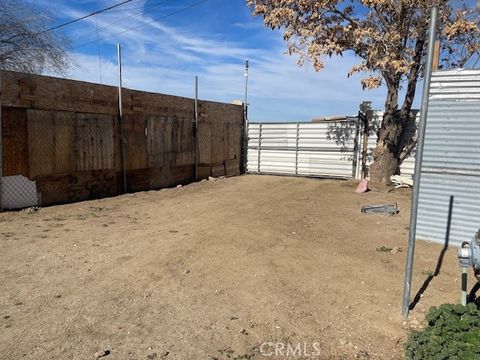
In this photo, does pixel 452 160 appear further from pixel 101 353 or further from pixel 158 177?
pixel 158 177

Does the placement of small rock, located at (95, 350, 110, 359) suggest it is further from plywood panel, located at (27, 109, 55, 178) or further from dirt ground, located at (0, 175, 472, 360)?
plywood panel, located at (27, 109, 55, 178)

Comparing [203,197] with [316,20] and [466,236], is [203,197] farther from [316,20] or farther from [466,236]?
[466,236]

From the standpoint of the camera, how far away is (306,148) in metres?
15.8

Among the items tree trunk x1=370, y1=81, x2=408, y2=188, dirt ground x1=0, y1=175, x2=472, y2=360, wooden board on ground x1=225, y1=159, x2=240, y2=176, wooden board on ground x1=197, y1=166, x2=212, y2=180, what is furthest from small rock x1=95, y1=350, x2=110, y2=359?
Answer: wooden board on ground x1=225, y1=159, x2=240, y2=176

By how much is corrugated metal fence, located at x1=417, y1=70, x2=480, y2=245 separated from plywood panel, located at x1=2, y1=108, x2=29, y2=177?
7586 millimetres

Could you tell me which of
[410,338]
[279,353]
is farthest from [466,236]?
[279,353]

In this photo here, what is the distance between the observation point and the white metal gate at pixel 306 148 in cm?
1470

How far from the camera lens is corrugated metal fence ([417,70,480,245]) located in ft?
18.8

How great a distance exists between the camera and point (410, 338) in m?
3.25

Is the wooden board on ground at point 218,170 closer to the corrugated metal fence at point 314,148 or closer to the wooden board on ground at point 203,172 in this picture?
the wooden board on ground at point 203,172

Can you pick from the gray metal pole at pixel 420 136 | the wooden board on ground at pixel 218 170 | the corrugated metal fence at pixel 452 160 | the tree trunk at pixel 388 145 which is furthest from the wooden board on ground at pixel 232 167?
the gray metal pole at pixel 420 136

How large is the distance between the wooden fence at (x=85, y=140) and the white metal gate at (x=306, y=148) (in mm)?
3257

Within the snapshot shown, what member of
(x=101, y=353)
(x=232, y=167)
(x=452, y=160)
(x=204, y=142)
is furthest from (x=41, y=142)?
(x=232, y=167)

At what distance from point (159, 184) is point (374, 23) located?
7.48 meters
